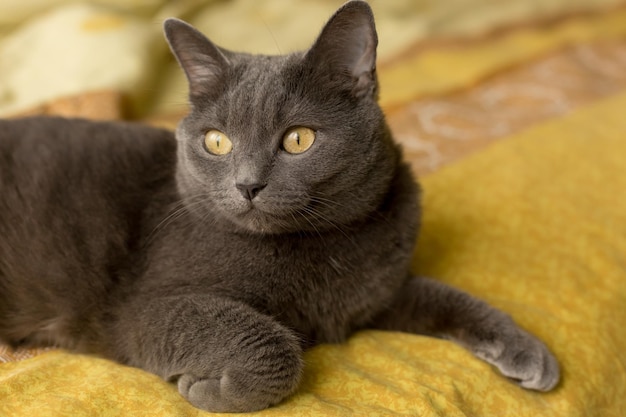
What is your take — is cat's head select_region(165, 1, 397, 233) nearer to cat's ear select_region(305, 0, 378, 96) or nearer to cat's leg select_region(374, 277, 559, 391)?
cat's ear select_region(305, 0, 378, 96)

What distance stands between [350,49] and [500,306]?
0.70 meters

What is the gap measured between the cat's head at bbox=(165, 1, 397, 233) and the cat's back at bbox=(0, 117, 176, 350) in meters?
0.18

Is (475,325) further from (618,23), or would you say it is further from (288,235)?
(618,23)

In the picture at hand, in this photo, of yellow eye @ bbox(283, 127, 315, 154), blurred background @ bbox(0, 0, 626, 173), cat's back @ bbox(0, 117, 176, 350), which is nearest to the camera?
yellow eye @ bbox(283, 127, 315, 154)

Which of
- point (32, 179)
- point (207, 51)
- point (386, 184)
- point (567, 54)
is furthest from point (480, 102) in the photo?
point (32, 179)

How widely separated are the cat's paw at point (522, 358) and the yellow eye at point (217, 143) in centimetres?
66

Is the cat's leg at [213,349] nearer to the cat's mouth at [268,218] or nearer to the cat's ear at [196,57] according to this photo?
the cat's mouth at [268,218]

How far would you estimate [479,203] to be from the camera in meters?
1.73

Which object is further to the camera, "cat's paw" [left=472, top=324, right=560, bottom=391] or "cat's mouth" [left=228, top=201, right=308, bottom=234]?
"cat's paw" [left=472, top=324, right=560, bottom=391]

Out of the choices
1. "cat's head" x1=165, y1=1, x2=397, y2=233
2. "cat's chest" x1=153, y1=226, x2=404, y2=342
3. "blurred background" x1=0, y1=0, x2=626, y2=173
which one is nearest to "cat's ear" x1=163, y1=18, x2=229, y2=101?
"cat's head" x1=165, y1=1, x2=397, y2=233

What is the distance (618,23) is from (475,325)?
2.58 metres

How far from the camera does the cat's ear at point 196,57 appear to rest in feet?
3.98

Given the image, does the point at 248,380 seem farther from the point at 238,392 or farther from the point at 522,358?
the point at 522,358

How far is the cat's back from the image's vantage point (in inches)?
49.8
